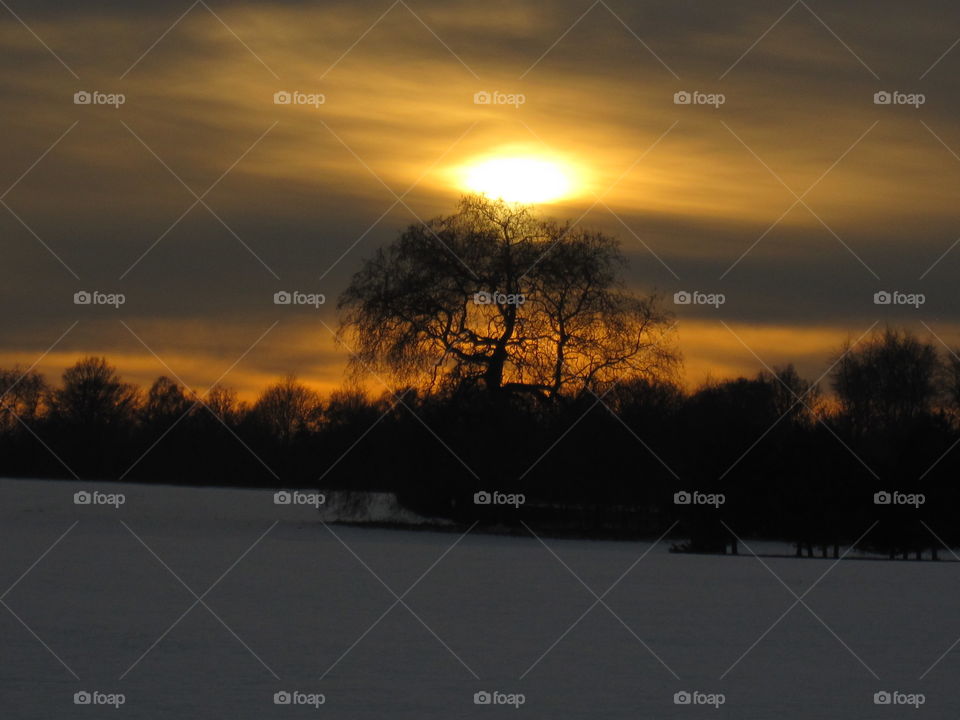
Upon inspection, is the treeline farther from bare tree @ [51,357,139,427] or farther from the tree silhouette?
bare tree @ [51,357,139,427]

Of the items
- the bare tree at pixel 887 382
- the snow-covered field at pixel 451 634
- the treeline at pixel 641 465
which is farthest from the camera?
the bare tree at pixel 887 382

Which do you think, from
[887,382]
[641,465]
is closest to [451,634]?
[641,465]

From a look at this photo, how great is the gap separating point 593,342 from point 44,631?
30.3 meters

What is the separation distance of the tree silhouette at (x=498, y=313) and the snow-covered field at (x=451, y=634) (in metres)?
14.8

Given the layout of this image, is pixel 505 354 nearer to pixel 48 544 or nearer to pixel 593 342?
pixel 593 342

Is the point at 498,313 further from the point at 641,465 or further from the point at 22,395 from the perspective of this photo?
the point at 22,395

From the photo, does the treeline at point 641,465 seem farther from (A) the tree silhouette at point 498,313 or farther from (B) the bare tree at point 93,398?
(B) the bare tree at point 93,398

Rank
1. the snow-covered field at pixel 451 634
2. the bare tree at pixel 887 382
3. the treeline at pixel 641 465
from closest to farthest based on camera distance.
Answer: the snow-covered field at pixel 451 634 → the treeline at pixel 641 465 → the bare tree at pixel 887 382

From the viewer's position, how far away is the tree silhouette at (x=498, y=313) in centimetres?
4416

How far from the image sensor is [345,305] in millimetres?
44625

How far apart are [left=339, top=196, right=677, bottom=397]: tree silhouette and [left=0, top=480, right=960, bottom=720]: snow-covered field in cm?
1484

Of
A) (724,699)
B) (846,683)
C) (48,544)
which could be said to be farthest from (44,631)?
(48,544)

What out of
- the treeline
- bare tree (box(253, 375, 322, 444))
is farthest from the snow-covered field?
bare tree (box(253, 375, 322, 444))

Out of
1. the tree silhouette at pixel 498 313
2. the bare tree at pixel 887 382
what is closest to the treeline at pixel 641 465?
the tree silhouette at pixel 498 313
